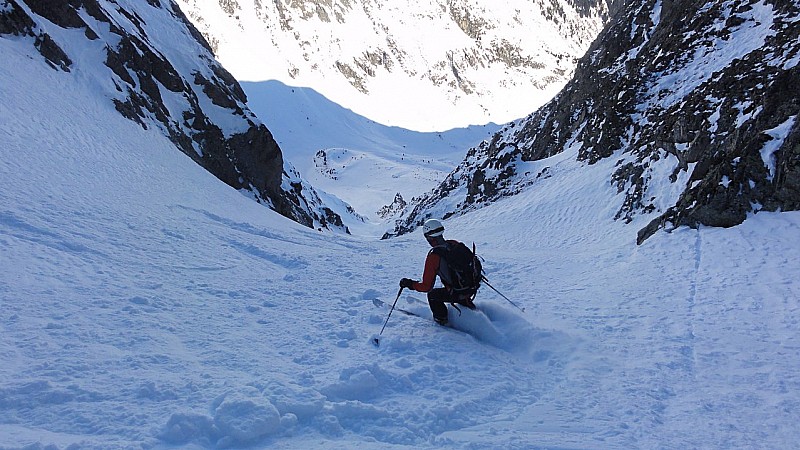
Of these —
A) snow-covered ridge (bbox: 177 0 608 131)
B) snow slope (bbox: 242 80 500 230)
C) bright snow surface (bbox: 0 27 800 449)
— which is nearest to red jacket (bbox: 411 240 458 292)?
bright snow surface (bbox: 0 27 800 449)

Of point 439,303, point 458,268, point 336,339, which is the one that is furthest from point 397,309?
point 336,339

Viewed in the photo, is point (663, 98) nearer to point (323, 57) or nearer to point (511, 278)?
point (511, 278)

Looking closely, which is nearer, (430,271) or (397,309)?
(430,271)

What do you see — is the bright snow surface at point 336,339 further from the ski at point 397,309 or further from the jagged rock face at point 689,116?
the jagged rock face at point 689,116

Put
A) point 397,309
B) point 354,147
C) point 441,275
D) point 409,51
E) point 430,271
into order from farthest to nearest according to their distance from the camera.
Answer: point 409,51
point 354,147
point 397,309
point 441,275
point 430,271

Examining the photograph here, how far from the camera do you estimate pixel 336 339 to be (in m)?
5.86

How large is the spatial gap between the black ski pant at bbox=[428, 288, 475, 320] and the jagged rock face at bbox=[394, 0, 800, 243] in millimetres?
5852

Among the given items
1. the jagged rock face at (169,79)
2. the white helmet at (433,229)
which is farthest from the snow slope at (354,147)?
the white helmet at (433,229)

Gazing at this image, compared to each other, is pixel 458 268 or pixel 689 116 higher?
pixel 689 116

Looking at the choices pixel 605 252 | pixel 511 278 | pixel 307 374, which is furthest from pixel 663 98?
pixel 307 374

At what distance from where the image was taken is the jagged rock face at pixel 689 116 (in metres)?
9.50

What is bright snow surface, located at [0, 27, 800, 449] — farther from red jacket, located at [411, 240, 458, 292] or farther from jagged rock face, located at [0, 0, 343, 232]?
jagged rock face, located at [0, 0, 343, 232]

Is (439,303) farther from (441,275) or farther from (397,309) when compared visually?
(397,309)

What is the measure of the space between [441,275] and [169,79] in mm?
19260
